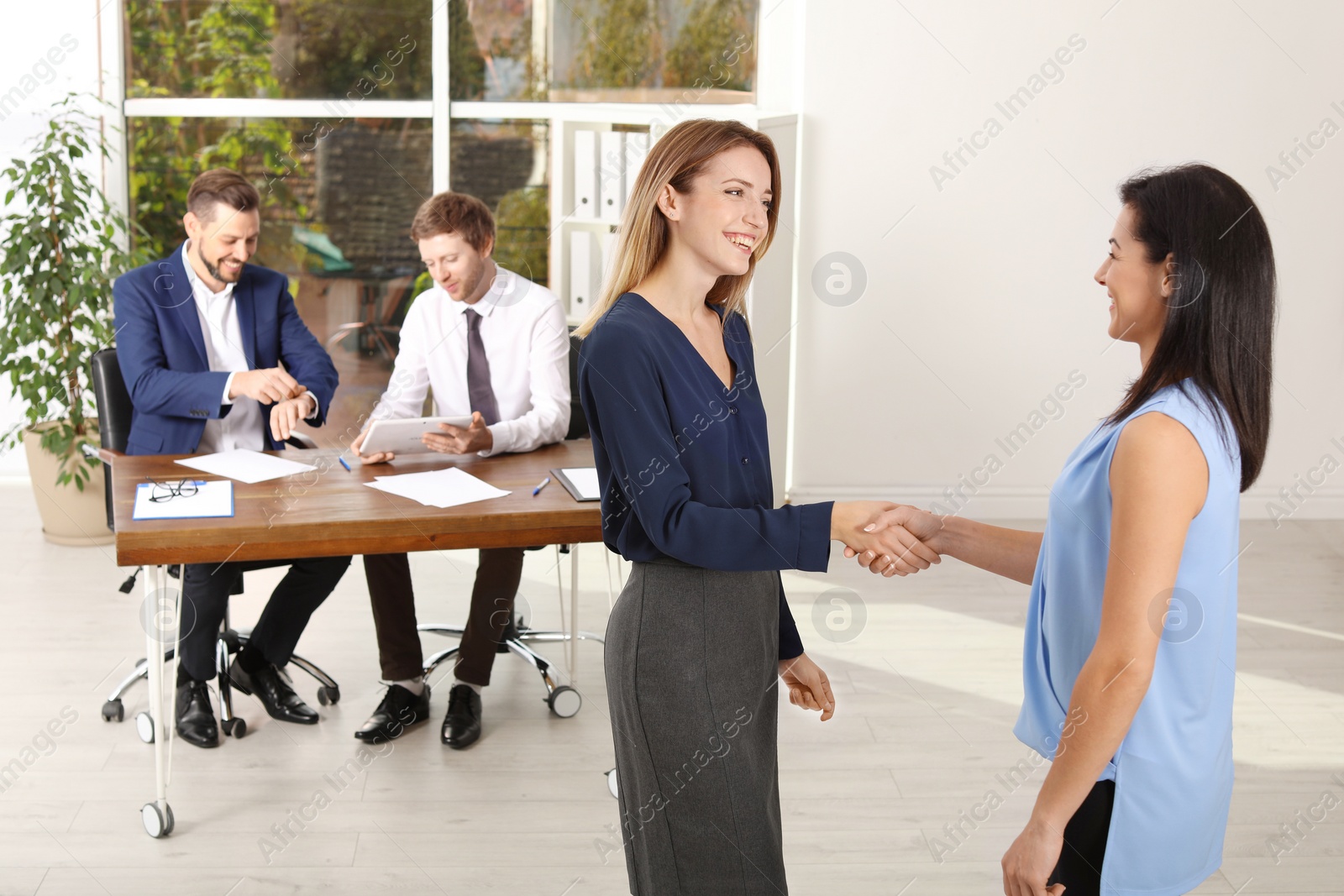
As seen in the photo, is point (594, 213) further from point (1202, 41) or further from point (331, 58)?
point (1202, 41)

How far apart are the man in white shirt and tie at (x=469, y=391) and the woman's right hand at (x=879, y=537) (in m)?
1.52

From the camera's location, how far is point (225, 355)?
332 cm

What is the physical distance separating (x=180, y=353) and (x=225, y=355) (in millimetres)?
135

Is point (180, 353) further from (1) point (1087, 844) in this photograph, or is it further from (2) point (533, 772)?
(1) point (1087, 844)

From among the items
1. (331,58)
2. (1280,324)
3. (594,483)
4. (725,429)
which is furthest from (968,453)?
(725,429)

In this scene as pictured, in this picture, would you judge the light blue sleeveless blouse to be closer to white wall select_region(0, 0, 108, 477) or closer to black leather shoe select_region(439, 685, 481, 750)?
black leather shoe select_region(439, 685, 481, 750)

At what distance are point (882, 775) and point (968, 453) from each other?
2.62m

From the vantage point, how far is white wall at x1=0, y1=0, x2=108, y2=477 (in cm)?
507

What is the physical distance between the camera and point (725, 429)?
157 cm

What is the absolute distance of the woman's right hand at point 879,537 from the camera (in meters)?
1.59

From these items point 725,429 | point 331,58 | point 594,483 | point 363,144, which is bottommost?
point 594,483

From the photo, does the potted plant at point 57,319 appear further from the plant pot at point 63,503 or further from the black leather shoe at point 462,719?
the black leather shoe at point 462,719

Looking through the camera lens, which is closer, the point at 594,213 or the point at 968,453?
the point at 594,213

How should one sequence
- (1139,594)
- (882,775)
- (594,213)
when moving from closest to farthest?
1. (1139,594)
2. (882,775)
3. (594,213)
